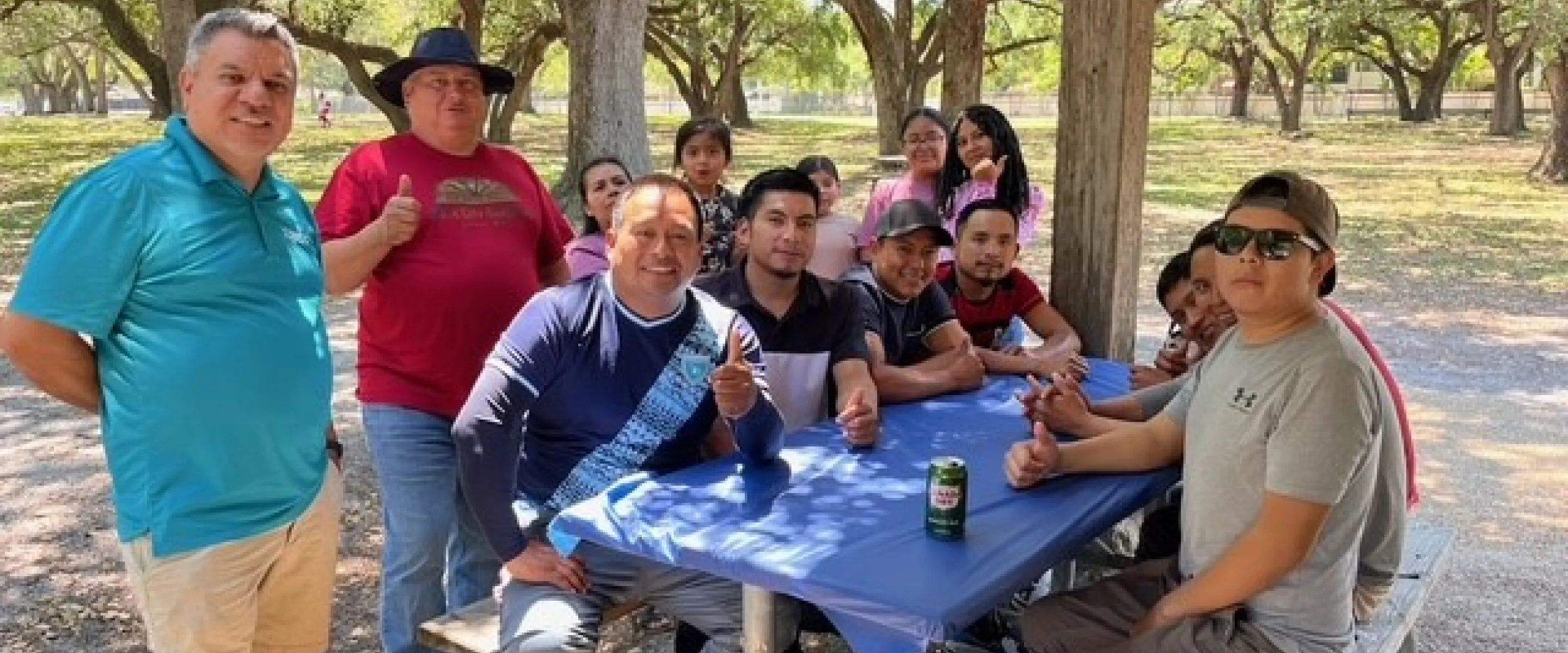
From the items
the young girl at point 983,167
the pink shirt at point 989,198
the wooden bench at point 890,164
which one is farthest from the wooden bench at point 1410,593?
the wooden bench at point 890,164

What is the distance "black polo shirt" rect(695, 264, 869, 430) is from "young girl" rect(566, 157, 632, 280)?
767 mm

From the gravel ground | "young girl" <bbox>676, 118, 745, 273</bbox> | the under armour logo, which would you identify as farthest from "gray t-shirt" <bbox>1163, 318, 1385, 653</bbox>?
"young girl" <bbox>676, 118, 745, 273</bbox>

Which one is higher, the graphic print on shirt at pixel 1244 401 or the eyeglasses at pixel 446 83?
the eyeglasses at pixel 446 83

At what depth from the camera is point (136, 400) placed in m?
2.34

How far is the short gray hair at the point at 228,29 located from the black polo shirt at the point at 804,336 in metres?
1.52

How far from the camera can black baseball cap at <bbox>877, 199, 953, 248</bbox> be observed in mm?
4051

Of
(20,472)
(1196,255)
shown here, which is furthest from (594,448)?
(20,472)

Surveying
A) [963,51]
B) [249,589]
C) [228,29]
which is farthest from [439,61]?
[963,51]

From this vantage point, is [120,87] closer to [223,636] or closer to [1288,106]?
[1288,106]

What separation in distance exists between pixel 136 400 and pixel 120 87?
9822 centimetres

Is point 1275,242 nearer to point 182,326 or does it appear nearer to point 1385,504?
point 1385,504

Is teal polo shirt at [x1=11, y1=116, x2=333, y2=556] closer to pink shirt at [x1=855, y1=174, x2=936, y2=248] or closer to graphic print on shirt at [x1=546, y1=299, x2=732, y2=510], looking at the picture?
graphic print on shirt at [x1=546, y1=299, x2=732, y2=510]

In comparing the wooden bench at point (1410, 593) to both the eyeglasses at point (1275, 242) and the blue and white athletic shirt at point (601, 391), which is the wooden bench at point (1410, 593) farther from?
the blue and white athletic shirt at point (601, 391)

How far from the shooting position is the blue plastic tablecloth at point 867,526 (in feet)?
7.54
